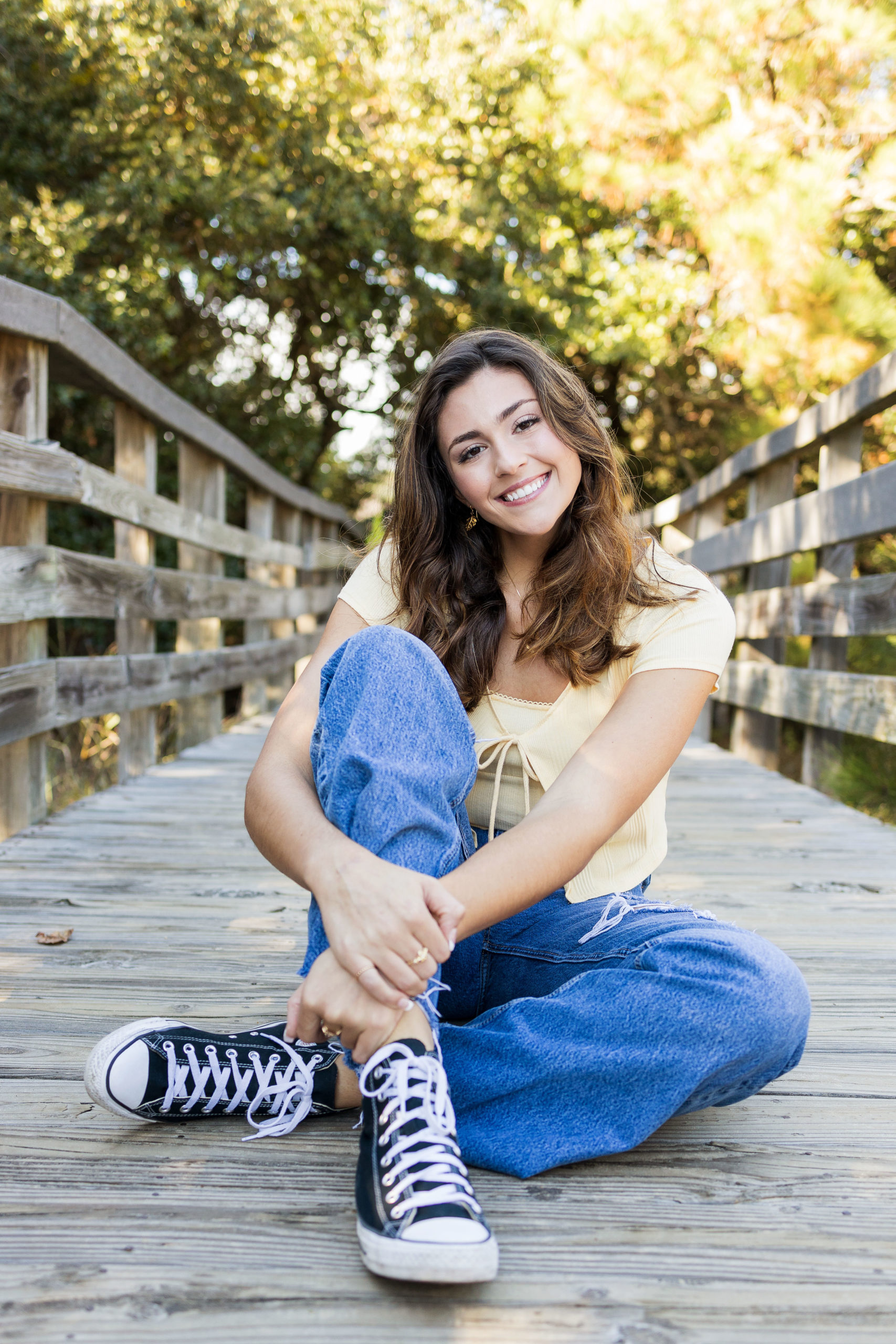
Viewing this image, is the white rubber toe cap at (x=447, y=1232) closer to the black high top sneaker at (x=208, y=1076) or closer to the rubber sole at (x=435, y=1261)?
the rubber sole at (x=435, y=1261)

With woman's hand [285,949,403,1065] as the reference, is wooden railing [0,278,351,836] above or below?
above

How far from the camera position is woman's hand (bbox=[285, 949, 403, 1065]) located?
99 centimetres

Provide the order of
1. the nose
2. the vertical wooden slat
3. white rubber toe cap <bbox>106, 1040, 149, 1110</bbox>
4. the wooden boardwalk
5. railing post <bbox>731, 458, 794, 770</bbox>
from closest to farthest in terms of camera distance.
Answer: the wooden boardwalk < white rubber toe cap <bbox>106, 1040, 149, 1110</bbox> < the nose < railing post <bbox>731, 458, 794, 770</bbox> < the vertical wooden slat

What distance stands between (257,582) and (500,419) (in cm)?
368

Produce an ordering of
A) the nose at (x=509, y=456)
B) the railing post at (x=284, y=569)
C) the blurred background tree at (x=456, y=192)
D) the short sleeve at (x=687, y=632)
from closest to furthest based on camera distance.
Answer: the short sleeve at (x=687, y=632), the nose at (x=509, y=456), the blurred background tree at (x=456, y=192), the railing post at (x=284, y=569)

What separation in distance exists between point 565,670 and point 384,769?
0.44m

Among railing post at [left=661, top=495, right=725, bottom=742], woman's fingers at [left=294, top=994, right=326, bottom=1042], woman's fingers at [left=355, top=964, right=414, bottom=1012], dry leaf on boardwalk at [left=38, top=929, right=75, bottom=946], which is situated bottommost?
dry leaf on boardwalk at [left=38, top=929, right=75, bottom=946]

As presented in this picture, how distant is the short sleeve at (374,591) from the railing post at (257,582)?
3239mm

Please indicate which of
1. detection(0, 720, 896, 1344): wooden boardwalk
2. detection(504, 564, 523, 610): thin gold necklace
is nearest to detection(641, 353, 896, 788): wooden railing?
detection(0, 720, 896, 1344): wooden boardwalk

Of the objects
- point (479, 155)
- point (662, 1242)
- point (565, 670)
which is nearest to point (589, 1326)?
point (662, 1242)

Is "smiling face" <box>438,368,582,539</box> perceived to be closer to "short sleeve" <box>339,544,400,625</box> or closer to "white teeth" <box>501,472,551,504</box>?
"white teeth" <box>501,472,551,504</box>

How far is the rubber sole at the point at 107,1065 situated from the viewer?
1081mm

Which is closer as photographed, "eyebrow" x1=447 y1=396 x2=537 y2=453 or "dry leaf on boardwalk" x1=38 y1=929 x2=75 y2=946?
"eyebrow" x1=447 y1=396 x2=537 y2=453

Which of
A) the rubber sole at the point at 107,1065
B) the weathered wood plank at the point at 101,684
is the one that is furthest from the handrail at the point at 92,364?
the rubber sole at the point at 107,1065
